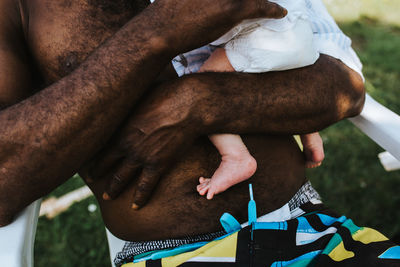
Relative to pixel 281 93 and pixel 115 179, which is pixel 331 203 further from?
pixel 115 179

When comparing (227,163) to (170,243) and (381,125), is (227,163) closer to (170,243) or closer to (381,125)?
(170,243)

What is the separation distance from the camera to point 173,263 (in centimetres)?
127

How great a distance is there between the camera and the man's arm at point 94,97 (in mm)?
1146

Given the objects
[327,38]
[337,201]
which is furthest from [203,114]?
[337,201]

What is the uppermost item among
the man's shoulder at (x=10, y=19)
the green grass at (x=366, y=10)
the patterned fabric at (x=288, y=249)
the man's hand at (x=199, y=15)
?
the man's shoulder at (x=10, y=19)

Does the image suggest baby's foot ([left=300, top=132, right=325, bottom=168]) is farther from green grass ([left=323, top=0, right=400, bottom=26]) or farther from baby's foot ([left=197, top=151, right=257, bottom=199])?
green grass ([left=323, top=0, right=400, bottom=26])

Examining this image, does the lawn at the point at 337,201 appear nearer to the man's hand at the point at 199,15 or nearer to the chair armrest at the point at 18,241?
the chair armrest at the point at 18,241

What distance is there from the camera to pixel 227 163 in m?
1.34

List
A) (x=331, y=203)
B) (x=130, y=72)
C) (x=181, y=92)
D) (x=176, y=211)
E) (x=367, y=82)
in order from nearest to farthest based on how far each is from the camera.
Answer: (x=130, y=72), (x=181, y=92), (x=176, y=211), (x=331, y=203), (x=367, y=82)

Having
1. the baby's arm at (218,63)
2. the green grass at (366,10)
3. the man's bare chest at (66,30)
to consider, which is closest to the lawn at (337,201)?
the man's bare chest at (66,30)

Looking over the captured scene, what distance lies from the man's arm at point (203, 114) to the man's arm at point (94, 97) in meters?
0.09

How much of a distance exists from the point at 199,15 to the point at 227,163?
50 cm

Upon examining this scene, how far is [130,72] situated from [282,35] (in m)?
0.51

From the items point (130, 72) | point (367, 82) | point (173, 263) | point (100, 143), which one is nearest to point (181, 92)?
point (130, 72)
